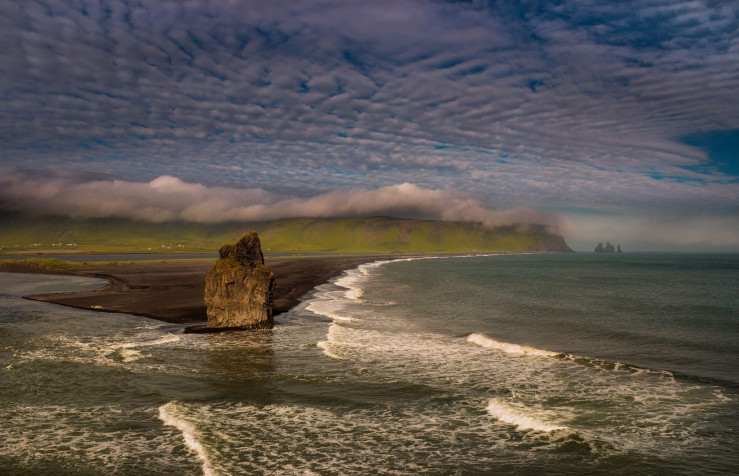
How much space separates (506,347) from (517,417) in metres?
14.4

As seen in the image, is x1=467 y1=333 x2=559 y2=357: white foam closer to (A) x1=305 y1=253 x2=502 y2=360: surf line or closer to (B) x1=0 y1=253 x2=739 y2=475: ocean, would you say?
(B) x1=0 y1=253 x2=739 y2=475: ocean

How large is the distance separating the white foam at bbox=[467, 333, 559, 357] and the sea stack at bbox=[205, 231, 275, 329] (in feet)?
63.4

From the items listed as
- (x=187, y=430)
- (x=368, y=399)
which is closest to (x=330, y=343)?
(x=368, y=399)

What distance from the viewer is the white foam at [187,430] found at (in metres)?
14.8

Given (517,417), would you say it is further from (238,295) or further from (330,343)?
(238,295)

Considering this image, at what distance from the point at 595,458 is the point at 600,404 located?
6.34m

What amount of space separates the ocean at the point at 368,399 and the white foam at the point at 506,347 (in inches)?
6.5

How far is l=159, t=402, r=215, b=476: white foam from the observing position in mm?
14772

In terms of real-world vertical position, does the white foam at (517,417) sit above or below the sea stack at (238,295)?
below

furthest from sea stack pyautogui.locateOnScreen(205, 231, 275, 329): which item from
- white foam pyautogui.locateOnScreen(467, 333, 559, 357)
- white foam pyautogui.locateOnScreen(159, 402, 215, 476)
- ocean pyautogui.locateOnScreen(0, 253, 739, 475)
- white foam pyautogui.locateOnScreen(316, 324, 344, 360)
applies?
white foam pyautogui.locateOnScreen(159, 402, 215, 476)

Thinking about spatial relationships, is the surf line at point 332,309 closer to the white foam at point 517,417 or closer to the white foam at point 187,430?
the white foam at point 517,417

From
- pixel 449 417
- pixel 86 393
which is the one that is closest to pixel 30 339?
pixel 86 393

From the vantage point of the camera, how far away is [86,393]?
21.6 m

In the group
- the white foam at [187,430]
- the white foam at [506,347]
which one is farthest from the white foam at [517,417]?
the white foam at [187,430]
